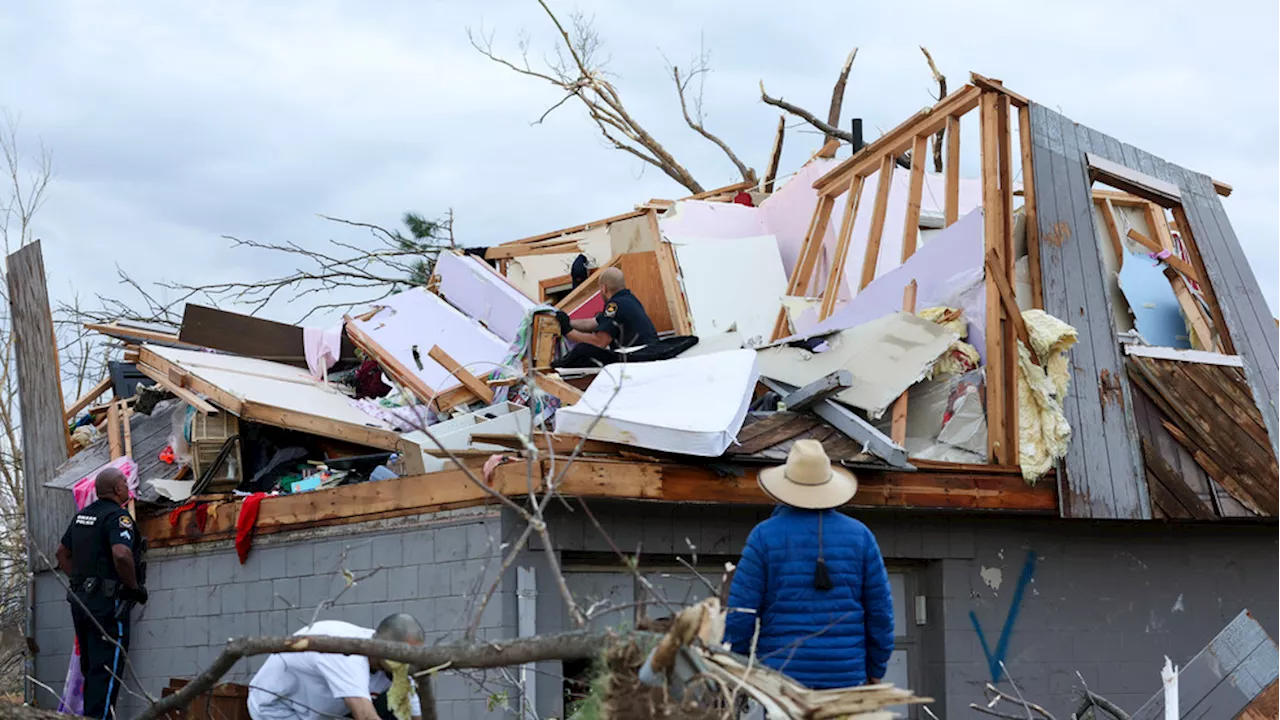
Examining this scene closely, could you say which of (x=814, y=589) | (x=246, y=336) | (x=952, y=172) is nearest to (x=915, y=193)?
(x=952, y=172)

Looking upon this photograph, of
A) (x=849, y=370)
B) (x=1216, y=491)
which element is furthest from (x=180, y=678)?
(x=1216, y=491)

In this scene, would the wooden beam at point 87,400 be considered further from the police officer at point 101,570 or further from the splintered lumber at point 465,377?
the splintered lumber at point 465,377

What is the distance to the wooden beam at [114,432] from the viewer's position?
10484mm

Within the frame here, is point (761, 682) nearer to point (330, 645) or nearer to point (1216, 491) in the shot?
point (330, 645)

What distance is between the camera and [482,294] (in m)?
11.9

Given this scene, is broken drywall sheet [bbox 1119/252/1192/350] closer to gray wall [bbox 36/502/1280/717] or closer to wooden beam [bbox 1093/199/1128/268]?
wooden beam [bbox 1093/199/1128/268]

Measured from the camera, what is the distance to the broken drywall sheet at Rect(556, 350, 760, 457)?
7.38m

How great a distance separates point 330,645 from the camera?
12.7 ft

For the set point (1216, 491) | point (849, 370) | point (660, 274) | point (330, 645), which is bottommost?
point (330, 645)

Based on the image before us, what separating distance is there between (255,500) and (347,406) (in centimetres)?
164

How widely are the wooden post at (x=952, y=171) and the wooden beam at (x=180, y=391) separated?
5.26 meters

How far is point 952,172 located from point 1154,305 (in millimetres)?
2048

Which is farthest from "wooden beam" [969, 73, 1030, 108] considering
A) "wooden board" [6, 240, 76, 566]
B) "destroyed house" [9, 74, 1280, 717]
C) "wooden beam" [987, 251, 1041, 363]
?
"wooden board" [6, 240, 76, 566]

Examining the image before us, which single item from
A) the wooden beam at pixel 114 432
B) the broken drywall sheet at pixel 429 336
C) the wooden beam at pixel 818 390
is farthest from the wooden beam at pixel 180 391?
the wooden beam at pixel 818 390
